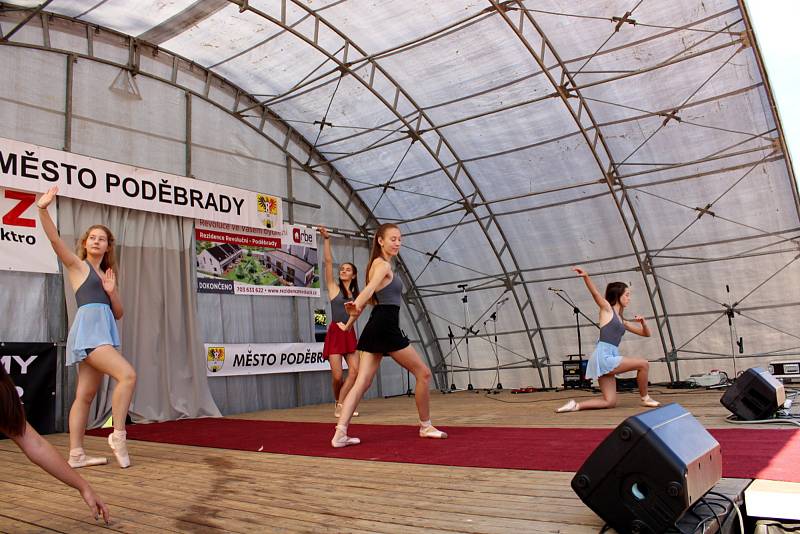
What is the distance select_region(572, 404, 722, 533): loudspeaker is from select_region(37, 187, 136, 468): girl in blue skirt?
2.54 metres

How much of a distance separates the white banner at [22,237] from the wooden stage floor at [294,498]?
12.1ft

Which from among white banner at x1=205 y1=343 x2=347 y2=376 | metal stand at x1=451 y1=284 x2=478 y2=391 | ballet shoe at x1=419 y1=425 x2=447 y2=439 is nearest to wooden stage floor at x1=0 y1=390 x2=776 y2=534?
ballet shoe at x1=419 y1=425 x2=447 y2=439

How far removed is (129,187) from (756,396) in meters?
7.12

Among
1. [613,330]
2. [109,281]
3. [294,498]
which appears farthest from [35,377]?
[613,330]

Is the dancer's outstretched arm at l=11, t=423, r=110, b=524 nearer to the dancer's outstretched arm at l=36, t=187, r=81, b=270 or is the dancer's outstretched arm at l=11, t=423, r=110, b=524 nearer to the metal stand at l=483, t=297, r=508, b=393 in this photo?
the dancer's outstretched arm at l=36, t=187, r=81, b=270

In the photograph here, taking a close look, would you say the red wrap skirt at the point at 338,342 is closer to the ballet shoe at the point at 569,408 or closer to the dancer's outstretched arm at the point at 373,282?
the ballet shoe at the point at 569,408

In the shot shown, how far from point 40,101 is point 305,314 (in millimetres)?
4702

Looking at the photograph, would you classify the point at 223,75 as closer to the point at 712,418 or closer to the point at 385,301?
the point at 385,301

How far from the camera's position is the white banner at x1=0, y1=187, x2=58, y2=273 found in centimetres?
675

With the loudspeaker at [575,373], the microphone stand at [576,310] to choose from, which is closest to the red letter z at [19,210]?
the microphone stand at [576,310]

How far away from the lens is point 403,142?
401 inches

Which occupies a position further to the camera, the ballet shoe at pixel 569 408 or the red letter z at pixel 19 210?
the red letter z at pixel 19 210

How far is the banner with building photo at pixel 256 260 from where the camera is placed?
28.9ft

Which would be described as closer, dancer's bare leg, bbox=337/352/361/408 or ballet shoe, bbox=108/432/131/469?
ballet shoe, bbox=108/432/131/469
